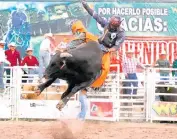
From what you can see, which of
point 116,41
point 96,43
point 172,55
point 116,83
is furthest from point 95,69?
point 172,55

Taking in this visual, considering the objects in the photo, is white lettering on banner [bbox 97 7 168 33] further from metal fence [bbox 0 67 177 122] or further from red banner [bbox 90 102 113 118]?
red banner [bbox 90 102 113 118]

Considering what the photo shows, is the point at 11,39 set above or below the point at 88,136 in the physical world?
above

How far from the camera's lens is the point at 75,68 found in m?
9.51

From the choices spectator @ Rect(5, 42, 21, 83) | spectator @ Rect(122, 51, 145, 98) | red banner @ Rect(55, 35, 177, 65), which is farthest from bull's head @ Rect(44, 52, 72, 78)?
red banner @ Rect(55, 35, 177, 65)

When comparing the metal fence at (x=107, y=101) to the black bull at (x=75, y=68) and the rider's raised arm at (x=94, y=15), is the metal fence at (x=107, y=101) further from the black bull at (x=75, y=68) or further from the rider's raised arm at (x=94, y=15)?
the black bull at (x=75, y=68)

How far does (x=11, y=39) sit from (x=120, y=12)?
3.38 meters

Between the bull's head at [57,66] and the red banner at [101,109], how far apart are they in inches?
196

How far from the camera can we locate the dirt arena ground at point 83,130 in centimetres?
1081

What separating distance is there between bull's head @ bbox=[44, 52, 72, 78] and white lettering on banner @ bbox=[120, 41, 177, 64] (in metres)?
8.37

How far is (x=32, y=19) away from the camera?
59.6 feet

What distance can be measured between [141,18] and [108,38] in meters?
7.50

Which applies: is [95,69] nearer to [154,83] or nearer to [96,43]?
[96,43]

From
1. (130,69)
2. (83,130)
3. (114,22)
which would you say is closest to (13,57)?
(130,69)

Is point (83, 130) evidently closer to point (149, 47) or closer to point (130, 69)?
point (130, 69)
